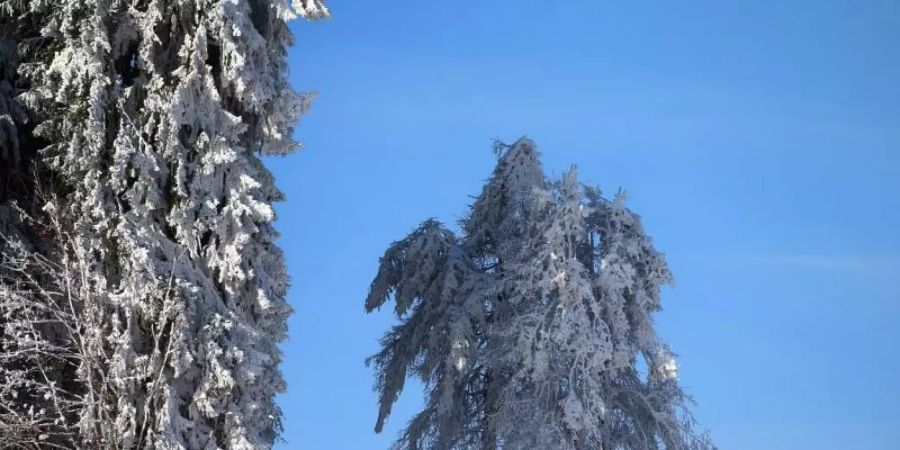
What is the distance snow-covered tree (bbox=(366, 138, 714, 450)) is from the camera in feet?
64.3

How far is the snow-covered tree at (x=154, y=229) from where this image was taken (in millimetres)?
12352

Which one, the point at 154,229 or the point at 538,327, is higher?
the point at 538,327

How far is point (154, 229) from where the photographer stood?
42.4 feet

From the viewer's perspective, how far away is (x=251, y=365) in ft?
41.3

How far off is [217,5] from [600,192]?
10.1 meters

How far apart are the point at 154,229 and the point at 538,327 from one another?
8634 mm

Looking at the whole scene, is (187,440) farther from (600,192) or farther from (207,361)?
(600,192)

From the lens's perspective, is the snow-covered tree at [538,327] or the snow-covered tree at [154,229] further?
the snow-covered tree at [538,327]

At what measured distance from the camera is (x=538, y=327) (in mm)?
19891

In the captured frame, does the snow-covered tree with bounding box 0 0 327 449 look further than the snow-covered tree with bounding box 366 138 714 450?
No

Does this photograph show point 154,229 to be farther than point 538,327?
No

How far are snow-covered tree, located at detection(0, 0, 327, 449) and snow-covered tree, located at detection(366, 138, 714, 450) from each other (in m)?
6.66

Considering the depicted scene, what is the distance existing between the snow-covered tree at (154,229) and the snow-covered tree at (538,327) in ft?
21.8

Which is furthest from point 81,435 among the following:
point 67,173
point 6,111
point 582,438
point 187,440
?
point 582,438
